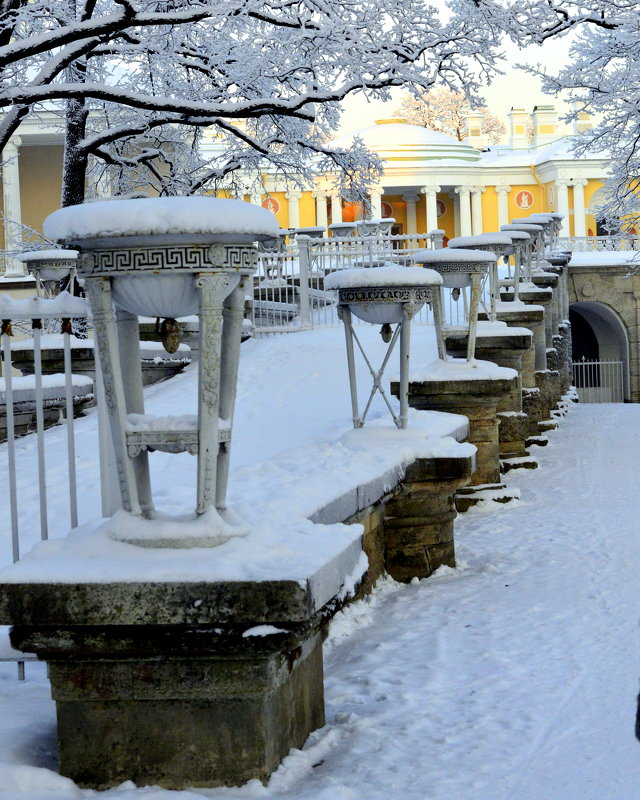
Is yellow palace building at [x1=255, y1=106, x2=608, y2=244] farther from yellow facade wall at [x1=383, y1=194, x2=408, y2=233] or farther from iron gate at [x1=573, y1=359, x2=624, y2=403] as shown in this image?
iron gate at [x1=573, y1=359, x2=624, y2=403]

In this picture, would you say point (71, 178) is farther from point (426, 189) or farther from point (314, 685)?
point (426, 189)

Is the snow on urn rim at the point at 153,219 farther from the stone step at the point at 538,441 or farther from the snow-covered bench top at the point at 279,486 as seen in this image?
the stone step at the point at 538,441

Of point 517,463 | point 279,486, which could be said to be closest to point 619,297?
point 517,463

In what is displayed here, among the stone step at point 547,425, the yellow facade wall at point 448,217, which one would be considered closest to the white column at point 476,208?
the yellow facade wall at point 448,217

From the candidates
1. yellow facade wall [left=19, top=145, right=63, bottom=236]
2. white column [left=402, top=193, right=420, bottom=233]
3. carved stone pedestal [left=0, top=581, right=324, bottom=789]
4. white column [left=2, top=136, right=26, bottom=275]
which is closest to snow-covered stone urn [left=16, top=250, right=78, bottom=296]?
carved stone pedestal [left=0, top=581, right=324, bottom=789]

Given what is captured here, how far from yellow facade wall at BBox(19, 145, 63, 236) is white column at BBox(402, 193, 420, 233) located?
20914 millimetres

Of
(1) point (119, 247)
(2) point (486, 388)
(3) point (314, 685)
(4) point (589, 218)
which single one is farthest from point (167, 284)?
(4) point (589, 218)

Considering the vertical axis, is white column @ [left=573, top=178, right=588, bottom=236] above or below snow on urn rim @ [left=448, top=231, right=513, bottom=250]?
above

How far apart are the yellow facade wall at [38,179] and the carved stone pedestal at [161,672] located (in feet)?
86.5

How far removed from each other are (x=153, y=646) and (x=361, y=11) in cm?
1083

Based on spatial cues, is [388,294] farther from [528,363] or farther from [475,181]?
[475,181]

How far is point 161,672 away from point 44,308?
4.46 feet

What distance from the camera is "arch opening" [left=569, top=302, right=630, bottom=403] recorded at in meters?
31.4

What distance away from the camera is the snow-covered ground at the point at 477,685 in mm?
3062
